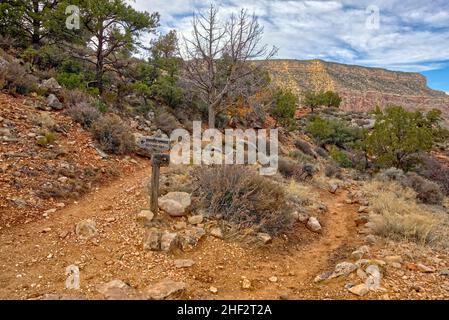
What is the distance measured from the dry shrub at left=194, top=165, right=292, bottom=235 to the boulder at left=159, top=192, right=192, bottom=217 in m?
0.26

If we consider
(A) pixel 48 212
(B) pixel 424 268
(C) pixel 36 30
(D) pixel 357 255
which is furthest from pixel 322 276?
(C) pixel 36 30

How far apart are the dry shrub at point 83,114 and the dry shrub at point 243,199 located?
164 inches

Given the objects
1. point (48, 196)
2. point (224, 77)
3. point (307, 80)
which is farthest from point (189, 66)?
point (307, 80)

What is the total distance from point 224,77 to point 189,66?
5.34ft

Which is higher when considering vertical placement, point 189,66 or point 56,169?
point 189,66

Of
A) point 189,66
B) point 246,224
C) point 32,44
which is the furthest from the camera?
point 32,44

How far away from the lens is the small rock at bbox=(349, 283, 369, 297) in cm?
356

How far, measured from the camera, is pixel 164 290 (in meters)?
3.47

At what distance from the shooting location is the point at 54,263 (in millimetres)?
3939

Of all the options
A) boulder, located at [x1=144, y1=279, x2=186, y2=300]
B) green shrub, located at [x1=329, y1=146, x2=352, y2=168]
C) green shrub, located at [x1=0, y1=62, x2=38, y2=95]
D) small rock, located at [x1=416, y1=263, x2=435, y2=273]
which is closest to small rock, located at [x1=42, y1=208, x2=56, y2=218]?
boulder, located at [x1=144, y1=279, x2=186, y2=300]

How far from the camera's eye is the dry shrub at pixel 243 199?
5.27 metres

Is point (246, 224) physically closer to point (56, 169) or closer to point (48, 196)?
point (48, 196)

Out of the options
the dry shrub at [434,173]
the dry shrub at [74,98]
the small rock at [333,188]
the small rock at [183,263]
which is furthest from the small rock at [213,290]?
the dry shrub at [434,173]

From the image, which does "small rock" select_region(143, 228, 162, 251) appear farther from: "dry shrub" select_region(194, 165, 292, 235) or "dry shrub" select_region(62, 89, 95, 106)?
"dry shrub" select_region(62, 89, 95, 106)
